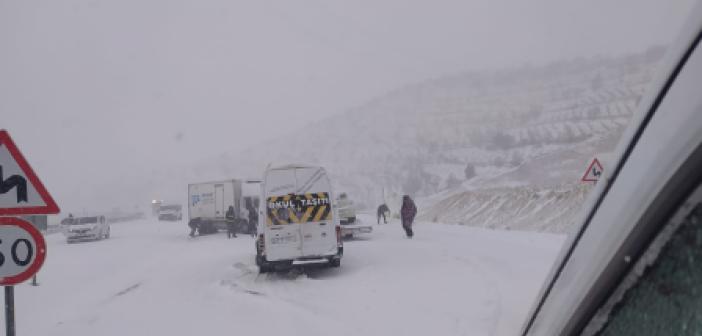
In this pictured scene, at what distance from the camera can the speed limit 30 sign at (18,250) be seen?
5016 millimetres

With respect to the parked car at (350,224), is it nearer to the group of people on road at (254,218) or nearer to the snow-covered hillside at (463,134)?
the group of people on road at (254,218)

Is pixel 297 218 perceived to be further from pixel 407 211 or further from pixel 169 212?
pixel 169 212

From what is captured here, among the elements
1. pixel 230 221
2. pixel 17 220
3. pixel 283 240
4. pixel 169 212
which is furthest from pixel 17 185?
pixel 169 212

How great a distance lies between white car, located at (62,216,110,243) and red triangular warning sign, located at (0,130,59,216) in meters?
26.0

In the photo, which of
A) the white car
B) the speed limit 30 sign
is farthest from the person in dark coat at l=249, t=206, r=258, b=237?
the speed limit 30 sign

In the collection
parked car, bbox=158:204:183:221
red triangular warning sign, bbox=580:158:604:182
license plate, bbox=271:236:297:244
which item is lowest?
parked car, bbox=158:204:183:221

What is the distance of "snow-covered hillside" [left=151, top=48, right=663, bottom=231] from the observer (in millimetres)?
79312

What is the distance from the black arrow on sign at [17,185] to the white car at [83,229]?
1022 inches

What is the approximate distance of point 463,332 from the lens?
6.65m

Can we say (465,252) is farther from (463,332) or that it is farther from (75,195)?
(75,195)

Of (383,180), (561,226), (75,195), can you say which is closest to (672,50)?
(561,226)

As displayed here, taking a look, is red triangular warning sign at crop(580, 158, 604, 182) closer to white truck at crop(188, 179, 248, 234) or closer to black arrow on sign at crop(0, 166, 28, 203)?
black arrow on sign at crop(0, 166, 28, 203)

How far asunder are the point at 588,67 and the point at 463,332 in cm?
14849

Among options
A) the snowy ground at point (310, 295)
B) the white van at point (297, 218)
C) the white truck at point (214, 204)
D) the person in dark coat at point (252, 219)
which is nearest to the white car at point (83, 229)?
the white truck at point (214, 204)
